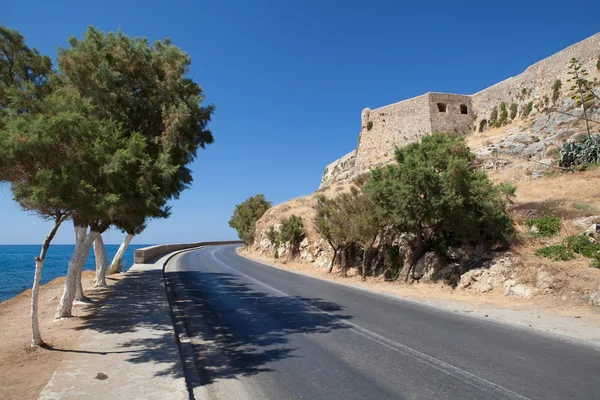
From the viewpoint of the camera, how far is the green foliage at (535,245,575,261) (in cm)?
1207

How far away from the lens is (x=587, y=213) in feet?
46.9

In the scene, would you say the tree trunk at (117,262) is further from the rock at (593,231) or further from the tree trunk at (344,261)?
the rock at (593,231)

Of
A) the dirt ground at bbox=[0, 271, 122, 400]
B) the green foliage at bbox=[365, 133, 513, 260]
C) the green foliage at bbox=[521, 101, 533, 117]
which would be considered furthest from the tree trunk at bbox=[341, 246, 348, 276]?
the green foliage at bbox=[521, 101, 533, 117]

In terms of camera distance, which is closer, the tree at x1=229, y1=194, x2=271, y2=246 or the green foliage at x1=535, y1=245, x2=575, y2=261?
the green foliage at x1=535, y1=245, x2=575, y2=261

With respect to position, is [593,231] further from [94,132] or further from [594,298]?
[94,132]

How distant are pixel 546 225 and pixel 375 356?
11695 millimetres

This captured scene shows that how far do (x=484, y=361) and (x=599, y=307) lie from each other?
622 cm

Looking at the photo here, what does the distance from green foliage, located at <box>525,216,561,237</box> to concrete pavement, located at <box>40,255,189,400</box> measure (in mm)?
13817

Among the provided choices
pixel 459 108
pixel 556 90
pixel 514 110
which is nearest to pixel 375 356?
pixel 556 90

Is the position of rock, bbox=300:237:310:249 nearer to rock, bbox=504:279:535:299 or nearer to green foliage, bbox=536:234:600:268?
rock, bbox=504:279:535:299

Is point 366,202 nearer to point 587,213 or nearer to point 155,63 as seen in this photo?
point 587,213

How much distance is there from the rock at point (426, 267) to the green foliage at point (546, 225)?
3.97 m

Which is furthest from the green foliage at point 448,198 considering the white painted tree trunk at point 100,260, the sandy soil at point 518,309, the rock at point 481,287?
the white painted tree trunk at point 100,260

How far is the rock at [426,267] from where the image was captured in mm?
15383
